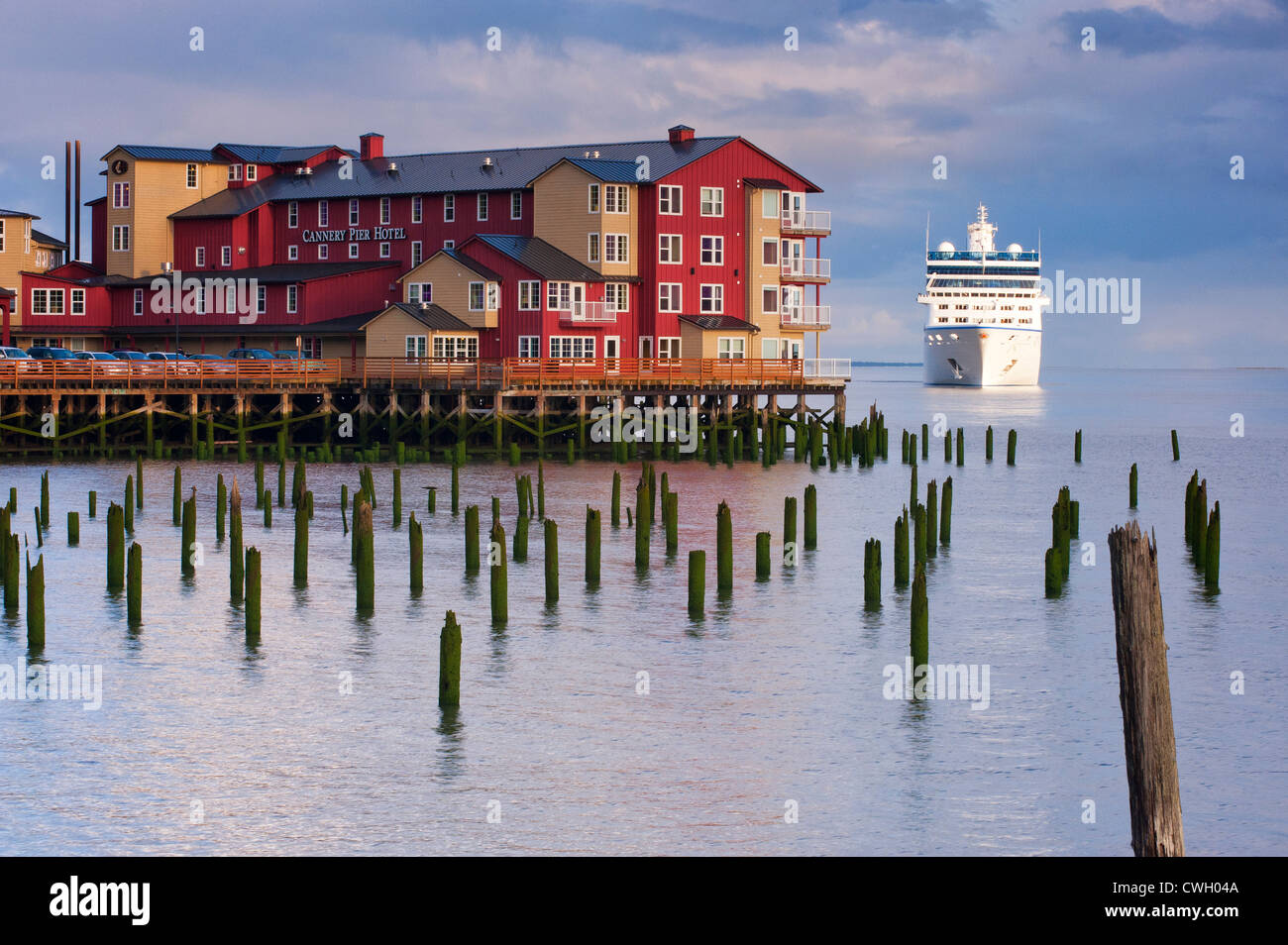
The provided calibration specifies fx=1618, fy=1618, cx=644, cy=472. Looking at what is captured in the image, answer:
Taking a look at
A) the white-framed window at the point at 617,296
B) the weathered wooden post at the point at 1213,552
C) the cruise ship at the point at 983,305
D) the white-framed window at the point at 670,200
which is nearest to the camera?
the weathered wooden post at the point at 1213,552

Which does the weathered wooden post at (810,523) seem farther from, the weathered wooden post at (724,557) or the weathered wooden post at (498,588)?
the weathered wooden post at (498,588)

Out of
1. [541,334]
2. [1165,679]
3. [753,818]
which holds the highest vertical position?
[541,334]

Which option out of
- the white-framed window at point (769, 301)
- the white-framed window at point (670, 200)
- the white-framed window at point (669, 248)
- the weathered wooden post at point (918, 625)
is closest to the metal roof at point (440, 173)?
the white-framed window at point (670, 200)

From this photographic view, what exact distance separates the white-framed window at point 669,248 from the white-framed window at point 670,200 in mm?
1127

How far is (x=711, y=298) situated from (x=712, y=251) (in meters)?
2.39

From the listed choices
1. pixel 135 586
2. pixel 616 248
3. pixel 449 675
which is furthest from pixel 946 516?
pixel 616 248

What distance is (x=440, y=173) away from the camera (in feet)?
289

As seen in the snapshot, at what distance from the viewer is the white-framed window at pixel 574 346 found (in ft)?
256
